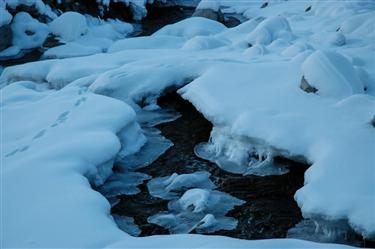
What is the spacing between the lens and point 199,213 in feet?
16.8

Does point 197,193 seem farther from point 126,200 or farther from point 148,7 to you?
point 148,7

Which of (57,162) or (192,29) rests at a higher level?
(57,162)

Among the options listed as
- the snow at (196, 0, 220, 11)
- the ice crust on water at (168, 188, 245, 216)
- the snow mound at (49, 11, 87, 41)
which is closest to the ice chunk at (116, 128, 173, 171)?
the ice crust on water at (168, 188, 245, 216)

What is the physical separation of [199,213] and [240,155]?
1.45 meters

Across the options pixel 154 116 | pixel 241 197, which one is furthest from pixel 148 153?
pixel 241 197

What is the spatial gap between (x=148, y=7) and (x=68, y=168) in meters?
17.9

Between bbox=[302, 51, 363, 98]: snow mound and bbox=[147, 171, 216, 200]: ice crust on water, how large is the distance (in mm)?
2063

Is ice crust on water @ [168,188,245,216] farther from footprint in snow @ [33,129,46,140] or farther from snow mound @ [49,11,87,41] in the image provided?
snow mound @ [49,11,87,41]

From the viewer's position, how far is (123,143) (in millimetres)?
6750

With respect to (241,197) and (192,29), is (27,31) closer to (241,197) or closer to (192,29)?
(192,29)

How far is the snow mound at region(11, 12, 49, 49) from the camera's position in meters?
14.6

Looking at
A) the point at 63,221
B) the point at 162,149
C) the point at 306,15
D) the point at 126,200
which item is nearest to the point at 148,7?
the point at 306,15

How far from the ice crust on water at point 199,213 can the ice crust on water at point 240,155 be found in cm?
72

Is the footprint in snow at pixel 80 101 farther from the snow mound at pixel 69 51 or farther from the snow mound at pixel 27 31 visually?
the snow mound at pixel 27 31
